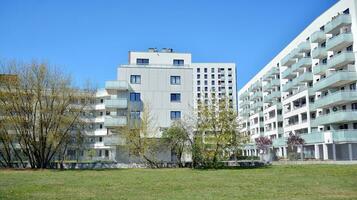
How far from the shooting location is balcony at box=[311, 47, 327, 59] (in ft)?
208

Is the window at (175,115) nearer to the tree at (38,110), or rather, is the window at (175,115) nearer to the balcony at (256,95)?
the tree at (38,110)

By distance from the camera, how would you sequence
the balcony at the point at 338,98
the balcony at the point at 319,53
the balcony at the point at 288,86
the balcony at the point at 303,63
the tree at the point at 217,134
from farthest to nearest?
1. the balcony at the point at 288,86
2. the balcony at the point at 303,63
3. the balcony at the point at 319,53
4. the balcony at the point at 338,98
5. the tree at the point at 217,134

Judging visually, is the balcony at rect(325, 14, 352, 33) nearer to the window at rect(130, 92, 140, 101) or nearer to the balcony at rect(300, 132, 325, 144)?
the balcony at rect(300, 132, 325, 144)

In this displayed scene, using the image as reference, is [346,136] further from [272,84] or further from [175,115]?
[272,84]

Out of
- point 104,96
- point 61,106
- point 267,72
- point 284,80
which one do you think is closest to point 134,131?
point 61,106

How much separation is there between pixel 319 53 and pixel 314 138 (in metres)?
14.9

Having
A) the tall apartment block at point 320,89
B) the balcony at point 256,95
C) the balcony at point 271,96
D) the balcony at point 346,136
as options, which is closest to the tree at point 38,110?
the tall apartment block at point 320,89

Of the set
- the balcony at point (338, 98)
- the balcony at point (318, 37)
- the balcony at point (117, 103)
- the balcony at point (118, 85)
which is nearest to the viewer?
the balcony at point (338, 98)

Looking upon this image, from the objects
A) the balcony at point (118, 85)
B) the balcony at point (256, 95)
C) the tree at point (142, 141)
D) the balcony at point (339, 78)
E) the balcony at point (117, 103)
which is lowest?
the tree at point (142, 141)

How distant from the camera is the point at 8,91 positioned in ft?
146

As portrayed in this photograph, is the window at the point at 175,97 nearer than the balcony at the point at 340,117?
No

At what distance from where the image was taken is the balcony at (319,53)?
63.3m

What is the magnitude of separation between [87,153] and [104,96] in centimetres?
1549

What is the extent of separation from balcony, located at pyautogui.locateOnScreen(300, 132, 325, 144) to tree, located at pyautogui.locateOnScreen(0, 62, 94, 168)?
37.0 m
